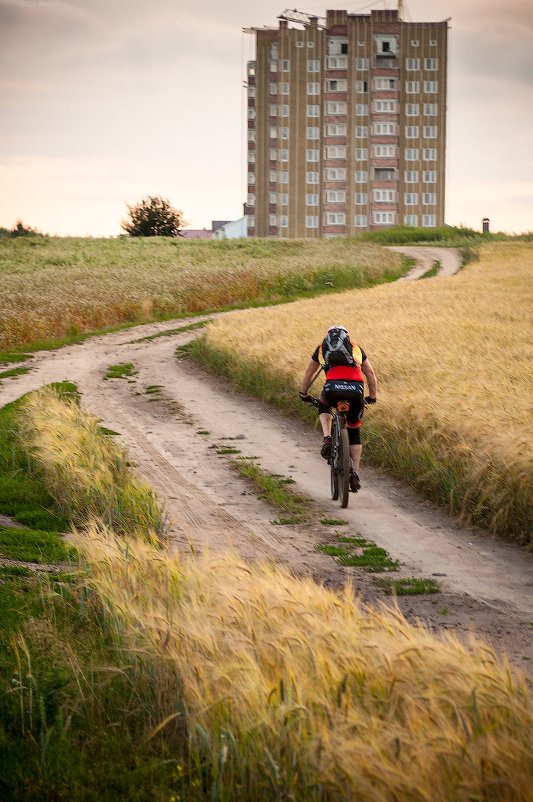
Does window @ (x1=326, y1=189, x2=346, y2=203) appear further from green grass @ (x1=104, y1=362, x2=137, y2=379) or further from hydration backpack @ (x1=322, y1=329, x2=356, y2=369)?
hydration backpack @ (x1=322, y1=329, x2=356, y2=369)

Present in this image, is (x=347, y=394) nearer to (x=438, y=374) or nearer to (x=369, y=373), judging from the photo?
(x=369, y=373)

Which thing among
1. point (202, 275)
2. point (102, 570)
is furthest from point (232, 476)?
point (202, 275)

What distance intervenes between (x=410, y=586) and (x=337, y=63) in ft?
347

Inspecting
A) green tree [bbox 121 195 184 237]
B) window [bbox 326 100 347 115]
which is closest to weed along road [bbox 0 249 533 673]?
green tree [bbox 121 195 184 237]

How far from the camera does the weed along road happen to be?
7.34 metres

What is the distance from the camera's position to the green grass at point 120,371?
20781 millimetres

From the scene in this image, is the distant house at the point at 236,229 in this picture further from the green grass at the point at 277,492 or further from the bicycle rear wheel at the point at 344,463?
the bicycle rear wheel at the point at 344,463

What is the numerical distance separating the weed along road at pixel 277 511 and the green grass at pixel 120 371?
479 millimetres

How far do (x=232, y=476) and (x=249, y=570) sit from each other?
20.7ft

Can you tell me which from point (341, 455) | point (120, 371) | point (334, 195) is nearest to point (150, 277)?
point (120, 371)

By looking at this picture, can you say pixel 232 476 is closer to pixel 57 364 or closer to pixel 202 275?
pixel 57 364

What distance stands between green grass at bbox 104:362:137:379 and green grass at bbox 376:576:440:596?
14.0 meters

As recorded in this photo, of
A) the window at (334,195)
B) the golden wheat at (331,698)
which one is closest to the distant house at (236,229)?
the window at (334,195)

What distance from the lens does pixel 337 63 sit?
104m
